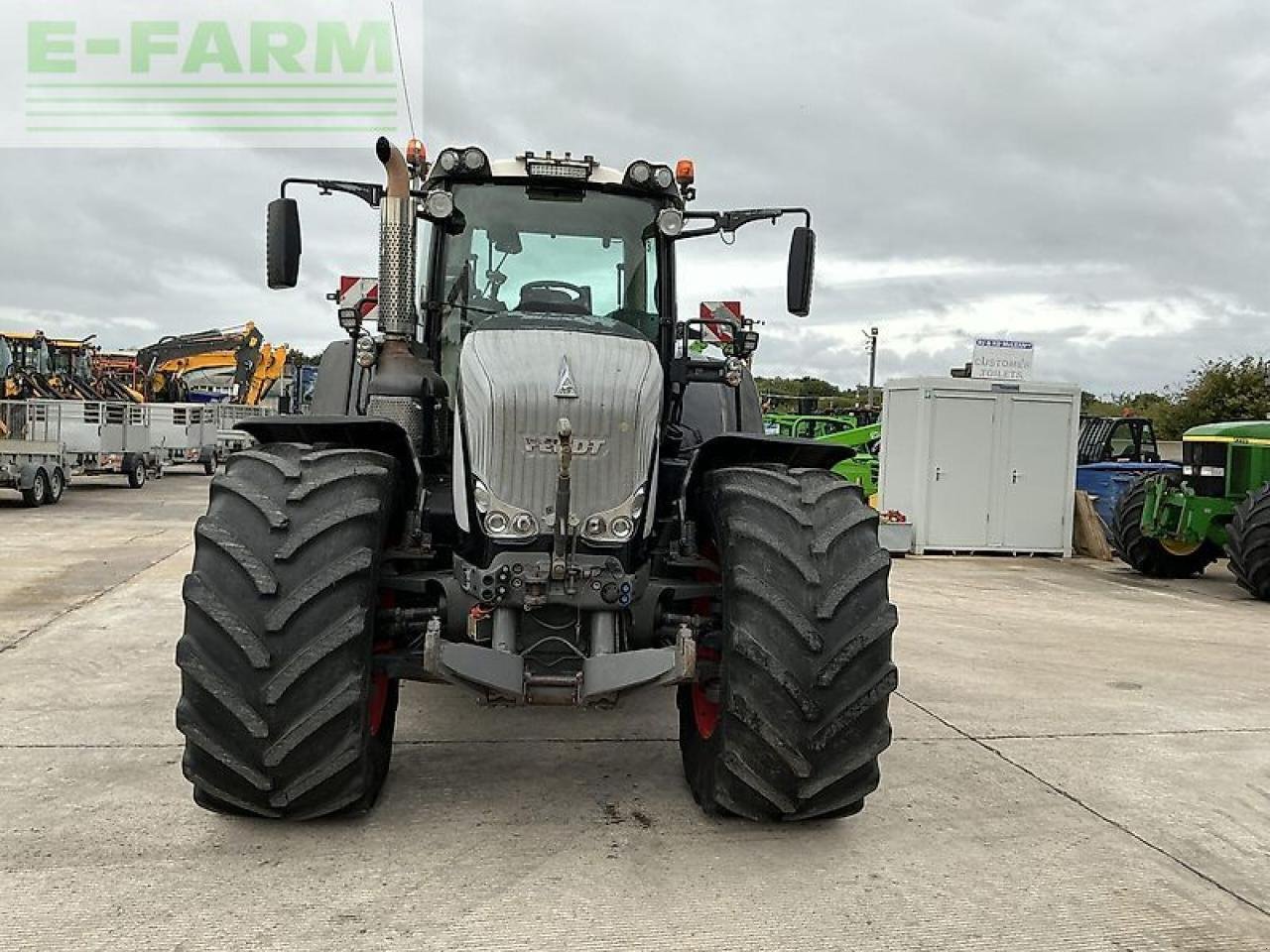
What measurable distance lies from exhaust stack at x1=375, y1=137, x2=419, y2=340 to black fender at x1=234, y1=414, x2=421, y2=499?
1.43 ft

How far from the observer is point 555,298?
4.66 m

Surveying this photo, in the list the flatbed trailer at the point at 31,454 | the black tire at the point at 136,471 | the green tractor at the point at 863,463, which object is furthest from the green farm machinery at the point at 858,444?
the black tire at the point at 136,471

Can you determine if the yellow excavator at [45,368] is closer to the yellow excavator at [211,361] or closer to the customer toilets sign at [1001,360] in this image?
the yellow excavator at [211,361]

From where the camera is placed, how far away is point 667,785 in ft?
14.0

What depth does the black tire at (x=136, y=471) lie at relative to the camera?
68.4 feet

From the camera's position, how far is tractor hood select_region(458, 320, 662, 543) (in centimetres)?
366

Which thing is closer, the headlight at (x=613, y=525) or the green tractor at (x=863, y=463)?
the headlight at (x=613, y=525)

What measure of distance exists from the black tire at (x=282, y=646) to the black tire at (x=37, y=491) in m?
15.1

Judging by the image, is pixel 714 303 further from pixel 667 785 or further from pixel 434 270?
pixel 667 785

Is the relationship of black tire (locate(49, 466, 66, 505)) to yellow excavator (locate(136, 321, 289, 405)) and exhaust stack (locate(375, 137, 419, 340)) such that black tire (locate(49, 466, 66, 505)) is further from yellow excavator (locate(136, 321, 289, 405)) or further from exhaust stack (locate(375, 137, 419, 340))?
exhaust stack (locate(375, 137, 419, 340))

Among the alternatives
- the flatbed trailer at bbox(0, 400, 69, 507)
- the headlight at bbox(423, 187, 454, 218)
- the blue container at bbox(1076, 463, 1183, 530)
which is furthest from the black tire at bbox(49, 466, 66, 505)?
the blue container at bbox(1076, 463, 1183, 530)

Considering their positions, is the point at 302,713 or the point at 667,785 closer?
the point at 302,713

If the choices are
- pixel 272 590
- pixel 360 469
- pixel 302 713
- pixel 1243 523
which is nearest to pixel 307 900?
pixel 302 713

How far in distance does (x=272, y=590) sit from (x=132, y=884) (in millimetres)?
953
